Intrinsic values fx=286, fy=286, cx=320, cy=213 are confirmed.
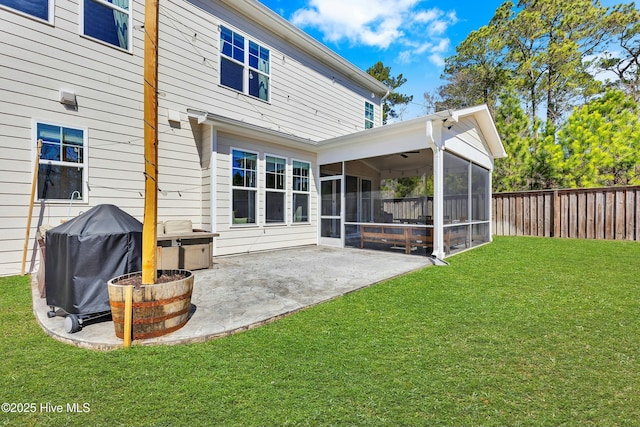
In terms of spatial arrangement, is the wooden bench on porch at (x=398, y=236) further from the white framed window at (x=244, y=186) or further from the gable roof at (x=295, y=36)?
the gable roof at (x=295, y=36)

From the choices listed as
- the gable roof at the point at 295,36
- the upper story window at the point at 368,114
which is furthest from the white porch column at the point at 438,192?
the upper story window at the point at 368,114

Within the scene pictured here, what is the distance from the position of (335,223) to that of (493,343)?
20.2 ft

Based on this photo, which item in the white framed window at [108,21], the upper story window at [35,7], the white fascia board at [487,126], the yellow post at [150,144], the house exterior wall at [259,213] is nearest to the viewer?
the yellow post at [150,144]

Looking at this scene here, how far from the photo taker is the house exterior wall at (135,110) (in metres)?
4.62

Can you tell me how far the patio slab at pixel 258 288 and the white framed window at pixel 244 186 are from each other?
3.30ft

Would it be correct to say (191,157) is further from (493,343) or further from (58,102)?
(493,343)

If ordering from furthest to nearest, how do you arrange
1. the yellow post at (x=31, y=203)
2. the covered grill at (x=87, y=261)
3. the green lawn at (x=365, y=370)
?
1. the yellow post at (x=31, y=203)
2. the covered grill at (x=87, y=261)
3. the green lawn at (x=365, y=370)

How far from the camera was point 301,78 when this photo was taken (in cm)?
937

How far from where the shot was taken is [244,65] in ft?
25.7

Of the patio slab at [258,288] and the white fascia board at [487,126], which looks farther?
the white fascia board at [487,126]

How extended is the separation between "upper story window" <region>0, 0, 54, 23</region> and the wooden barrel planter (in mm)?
5309

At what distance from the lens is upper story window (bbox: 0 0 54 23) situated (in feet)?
15.1

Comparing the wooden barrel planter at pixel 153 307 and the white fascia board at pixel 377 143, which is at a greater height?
the white fascia board at pixel 377 143

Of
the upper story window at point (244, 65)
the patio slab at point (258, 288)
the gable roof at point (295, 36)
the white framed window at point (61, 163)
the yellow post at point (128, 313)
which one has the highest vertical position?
the gable roof at point (295, 36)
